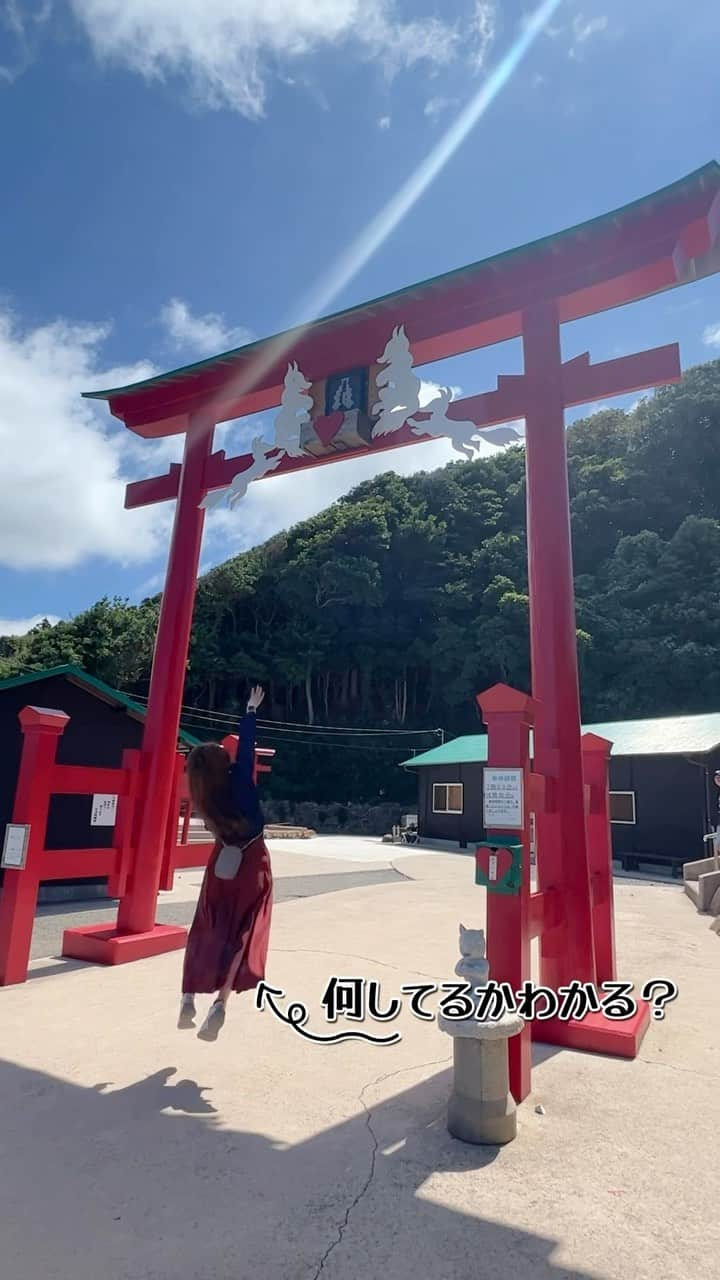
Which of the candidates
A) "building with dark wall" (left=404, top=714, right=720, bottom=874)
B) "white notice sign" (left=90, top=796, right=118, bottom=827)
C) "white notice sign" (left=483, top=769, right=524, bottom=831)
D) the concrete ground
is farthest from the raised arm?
"building with dark wall" (left=404, top=714, right=720, bottom=874)

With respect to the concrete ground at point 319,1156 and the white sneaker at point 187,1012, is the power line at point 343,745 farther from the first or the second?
the white sneaker at point 187,1012

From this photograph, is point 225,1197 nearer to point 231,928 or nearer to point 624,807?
point 231,928

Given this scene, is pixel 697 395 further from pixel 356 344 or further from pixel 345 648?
pixel 356 344

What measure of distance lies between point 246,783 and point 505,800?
1.34 meters

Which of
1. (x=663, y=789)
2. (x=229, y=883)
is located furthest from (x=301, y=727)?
(x=229, y=883)

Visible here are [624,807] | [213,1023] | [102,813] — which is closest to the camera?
[213,1023]

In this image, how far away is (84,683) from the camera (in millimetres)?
10109

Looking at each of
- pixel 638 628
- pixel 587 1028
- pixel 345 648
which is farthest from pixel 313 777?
pixel 587 1028

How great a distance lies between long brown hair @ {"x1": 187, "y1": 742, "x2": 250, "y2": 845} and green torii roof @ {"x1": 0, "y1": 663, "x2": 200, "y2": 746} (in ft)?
19.5

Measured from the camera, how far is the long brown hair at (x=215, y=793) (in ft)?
11.4

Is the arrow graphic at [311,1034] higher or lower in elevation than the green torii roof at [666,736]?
lower

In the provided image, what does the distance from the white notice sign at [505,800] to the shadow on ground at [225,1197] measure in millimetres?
1341

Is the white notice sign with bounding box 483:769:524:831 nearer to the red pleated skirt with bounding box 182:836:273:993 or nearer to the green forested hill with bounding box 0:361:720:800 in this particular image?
the red pleated skirt with bounding box 182:836:273:993

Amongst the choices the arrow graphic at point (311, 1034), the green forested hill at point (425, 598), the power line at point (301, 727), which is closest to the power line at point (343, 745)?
the green forested hill at point (425, 598)
